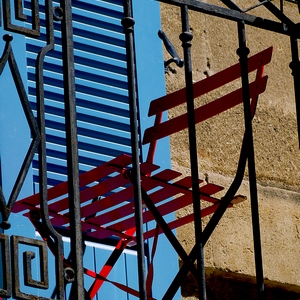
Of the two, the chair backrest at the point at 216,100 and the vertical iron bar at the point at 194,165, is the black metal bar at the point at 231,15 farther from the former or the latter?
the chair backrest at the point at 216,100

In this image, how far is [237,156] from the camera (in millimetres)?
5227

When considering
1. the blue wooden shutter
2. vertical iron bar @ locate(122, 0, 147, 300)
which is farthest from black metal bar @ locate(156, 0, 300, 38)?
the blue wooden shutter

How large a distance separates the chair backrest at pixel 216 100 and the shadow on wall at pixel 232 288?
2.55 ft

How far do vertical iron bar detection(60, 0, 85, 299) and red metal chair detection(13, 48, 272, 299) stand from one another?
0.75 m

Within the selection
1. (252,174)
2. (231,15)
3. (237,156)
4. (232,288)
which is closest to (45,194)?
(252,174)

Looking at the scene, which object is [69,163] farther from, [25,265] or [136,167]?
[25,265]

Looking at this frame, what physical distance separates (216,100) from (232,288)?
43.2 inches

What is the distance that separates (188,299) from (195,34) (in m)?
1.27

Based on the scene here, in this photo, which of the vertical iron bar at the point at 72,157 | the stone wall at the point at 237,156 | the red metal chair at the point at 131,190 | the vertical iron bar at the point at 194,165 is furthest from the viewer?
the stone wall at the point at 237,156

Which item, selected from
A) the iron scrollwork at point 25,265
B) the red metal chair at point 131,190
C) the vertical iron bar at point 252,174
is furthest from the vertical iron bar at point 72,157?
the red metal chair at point 131,190

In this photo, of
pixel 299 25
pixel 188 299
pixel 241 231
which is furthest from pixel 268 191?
pixel 299 25

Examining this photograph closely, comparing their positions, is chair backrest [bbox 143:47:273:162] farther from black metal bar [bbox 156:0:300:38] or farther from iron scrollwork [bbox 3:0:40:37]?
iron scrollwork [bbox 3:0:40:37]

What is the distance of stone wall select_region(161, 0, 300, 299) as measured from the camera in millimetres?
5031

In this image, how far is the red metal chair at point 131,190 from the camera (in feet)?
13.4
